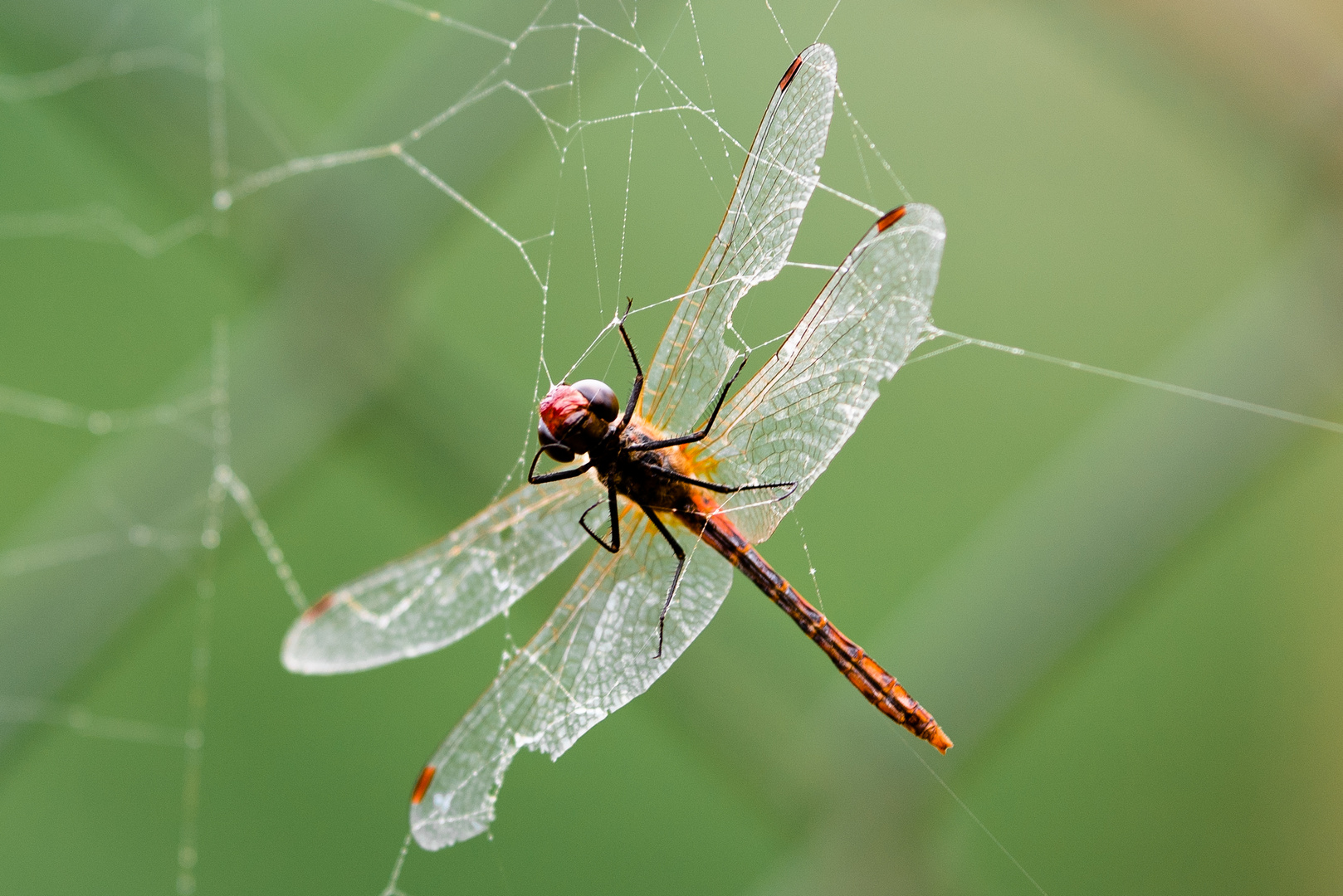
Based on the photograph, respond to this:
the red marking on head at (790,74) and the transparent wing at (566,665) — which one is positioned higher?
the red marking on head at (790,74)

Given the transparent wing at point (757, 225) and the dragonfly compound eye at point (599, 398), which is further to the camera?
the dragonfly compound eye at point (599, 398)

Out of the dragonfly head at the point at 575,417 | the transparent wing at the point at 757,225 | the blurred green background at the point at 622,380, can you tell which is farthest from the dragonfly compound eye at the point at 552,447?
the blurred green background at the point at 622,380

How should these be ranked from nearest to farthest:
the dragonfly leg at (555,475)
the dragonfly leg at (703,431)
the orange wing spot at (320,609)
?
the dragonfly leg at (703,431) < the dragonfly leg at (555,475) < the orange wing spot at (320,609)

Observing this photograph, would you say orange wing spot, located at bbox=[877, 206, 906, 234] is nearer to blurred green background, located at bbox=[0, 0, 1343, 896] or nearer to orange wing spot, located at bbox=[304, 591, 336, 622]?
blurred green background, located at bbox=[0, 0, 1343, 896]

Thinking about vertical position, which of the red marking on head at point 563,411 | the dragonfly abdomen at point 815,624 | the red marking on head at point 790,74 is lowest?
the dragonfly abdomen at point 815,624

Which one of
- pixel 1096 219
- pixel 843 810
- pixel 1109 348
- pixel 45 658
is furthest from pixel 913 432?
pixel 45 658

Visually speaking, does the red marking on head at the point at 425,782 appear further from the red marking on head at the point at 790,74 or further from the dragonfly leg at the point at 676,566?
the red marking on head at the point at 790,74
